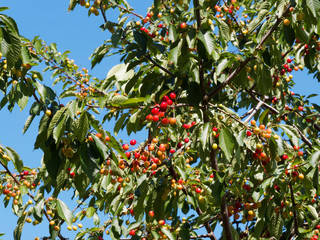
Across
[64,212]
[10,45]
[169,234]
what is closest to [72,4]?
[10,45]

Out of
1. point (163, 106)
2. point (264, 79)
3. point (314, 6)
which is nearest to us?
point (314, 6)

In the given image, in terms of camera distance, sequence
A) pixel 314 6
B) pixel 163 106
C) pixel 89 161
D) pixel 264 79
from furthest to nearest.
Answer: pixel 264 79 < pixel 163 106 < pixel 314 6 < pixel 89 161

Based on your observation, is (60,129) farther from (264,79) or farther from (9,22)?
(264,79)

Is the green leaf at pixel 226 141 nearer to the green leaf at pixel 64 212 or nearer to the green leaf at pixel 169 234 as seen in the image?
the green leaf at pixel 169 234

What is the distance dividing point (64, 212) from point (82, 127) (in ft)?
4.67

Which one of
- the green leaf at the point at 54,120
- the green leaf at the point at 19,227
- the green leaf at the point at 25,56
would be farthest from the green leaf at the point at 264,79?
the green leaf at the point at 19,227

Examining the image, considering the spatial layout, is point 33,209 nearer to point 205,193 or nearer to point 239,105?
point 205,193

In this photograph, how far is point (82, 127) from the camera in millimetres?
2252

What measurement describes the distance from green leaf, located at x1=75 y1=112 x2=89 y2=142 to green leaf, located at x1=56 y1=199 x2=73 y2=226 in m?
1.36

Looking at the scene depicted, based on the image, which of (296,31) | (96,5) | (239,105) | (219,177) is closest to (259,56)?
(296,31)

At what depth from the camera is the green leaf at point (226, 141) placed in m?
2.65

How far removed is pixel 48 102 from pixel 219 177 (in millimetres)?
1230

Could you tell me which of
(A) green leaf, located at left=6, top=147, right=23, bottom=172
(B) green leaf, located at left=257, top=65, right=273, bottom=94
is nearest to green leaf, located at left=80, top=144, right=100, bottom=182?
(A) green leaf, located at left=6, top=147, right=23, bottom=172

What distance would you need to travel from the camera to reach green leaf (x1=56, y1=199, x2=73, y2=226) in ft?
11.2
